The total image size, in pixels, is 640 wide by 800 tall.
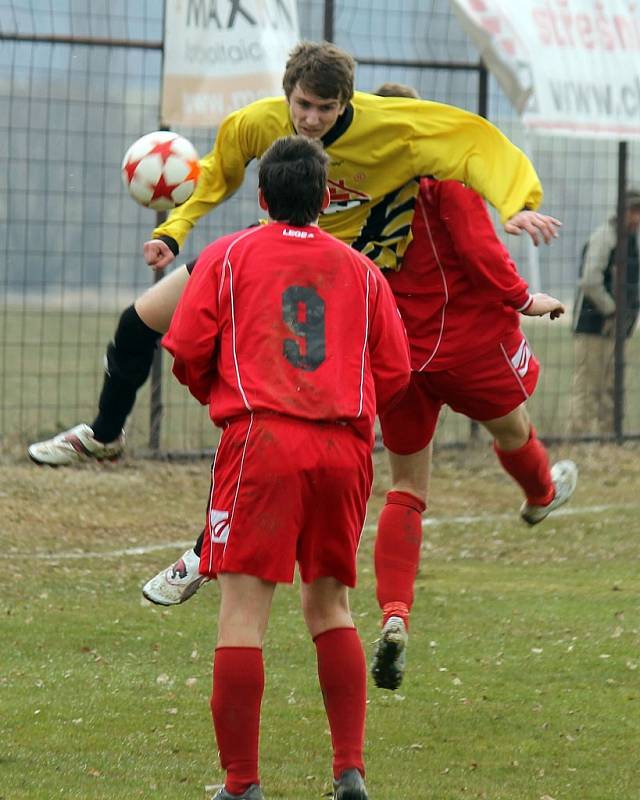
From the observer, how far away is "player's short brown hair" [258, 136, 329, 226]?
4.73 meters

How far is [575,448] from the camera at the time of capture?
13.0m

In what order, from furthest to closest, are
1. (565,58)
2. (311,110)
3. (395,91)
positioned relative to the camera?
(565,58) < (395,91) < (311,110)

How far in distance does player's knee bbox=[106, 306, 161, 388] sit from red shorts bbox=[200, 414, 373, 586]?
4.84ft

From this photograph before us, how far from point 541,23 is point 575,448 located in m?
3.41

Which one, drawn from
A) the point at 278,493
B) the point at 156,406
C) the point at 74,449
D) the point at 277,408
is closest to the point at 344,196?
the point at 74,449

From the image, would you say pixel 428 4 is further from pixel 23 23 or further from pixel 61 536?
pixel 61 536

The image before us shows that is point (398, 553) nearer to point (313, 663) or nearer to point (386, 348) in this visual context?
point (313, 663)

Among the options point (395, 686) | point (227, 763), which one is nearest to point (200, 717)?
point (395, 686)

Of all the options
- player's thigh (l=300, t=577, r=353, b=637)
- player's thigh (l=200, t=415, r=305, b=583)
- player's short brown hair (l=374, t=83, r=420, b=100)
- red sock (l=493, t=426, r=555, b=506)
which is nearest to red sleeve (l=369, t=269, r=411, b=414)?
player's thigh (l=200, t=415, r=305, b=583)

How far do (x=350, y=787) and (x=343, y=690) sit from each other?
30cm

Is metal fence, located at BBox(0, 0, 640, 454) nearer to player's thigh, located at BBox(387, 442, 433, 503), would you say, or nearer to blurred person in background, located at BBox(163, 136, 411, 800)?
player's thigh, located at BBox(387, 442, 433, 503)

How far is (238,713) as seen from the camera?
465 cm

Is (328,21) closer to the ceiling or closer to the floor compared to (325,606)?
closer to the ceiling

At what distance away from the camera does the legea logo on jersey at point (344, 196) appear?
240 inches
